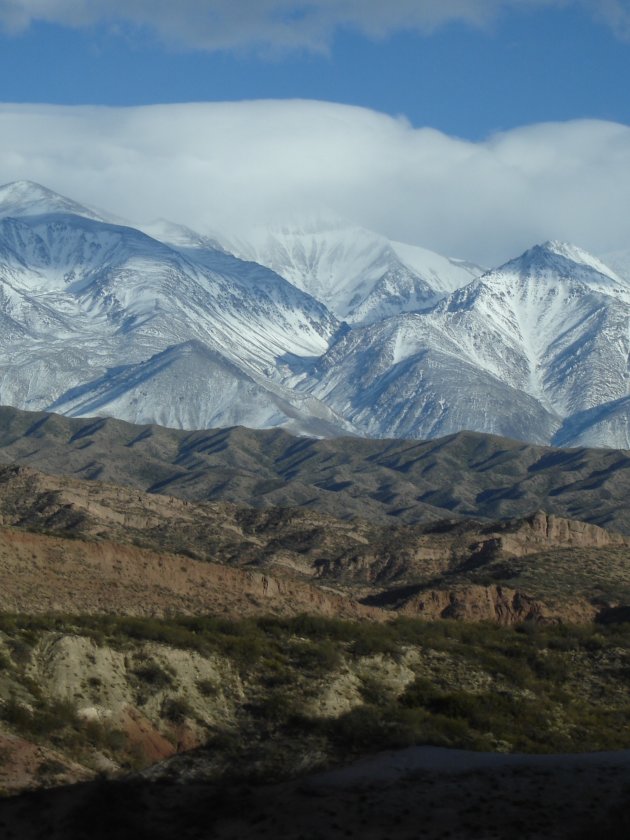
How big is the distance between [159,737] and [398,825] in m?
12.1

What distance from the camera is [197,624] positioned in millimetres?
49781

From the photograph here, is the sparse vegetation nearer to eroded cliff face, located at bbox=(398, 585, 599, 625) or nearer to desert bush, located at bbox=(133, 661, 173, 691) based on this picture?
desert bush, located at bbox=(133, 661, 173, 691)

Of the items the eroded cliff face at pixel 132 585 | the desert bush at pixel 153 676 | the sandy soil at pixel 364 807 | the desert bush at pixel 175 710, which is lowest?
the sandy soil at pixel 364 807

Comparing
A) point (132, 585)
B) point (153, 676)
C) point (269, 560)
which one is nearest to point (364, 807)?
point (153, 676)

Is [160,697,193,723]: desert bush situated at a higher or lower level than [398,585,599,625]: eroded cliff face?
lower

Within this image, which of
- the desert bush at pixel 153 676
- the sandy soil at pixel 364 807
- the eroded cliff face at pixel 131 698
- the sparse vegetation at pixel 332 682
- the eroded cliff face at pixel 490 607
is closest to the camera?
the sandy soil at pixel 364 807

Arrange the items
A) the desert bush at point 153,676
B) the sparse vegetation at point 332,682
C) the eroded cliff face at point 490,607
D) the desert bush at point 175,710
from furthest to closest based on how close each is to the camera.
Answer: the eroded cliff face at point 490,607 < the desert bush at point 153,676 < the desert bush at point 175,710 < the sparse vegetation at point 332,682

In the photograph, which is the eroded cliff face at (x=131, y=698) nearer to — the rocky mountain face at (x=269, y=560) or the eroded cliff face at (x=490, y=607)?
the rocky mountain face at (x=269, y=560)

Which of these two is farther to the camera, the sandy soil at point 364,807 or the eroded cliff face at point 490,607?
the eroded cliff face at point 490,607

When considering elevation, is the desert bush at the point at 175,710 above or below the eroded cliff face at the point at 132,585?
below

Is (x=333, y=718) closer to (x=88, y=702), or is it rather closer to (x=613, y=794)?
(x=88, y=702)

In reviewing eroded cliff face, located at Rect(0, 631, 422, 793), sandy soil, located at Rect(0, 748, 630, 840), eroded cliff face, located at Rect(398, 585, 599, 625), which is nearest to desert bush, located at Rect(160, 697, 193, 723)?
eroded cliff face, located at Rect(0, 631, 422, 793)

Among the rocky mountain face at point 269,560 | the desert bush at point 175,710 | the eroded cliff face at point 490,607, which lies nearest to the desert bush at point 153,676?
the desert bush at point 175,710

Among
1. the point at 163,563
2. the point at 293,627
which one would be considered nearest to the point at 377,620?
the point at 163,563
